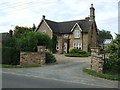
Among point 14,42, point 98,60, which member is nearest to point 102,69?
point 98,60

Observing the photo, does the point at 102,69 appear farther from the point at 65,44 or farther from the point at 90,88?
the point at 65,44

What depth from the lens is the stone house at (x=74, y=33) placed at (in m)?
38.8

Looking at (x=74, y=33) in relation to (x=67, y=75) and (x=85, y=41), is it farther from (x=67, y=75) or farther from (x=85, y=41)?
(x=67, y=75)

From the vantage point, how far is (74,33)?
3994 cm

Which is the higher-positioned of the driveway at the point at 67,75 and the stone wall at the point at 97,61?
the stone wall at the point at 97,61

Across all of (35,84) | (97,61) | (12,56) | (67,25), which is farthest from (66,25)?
(35,84)

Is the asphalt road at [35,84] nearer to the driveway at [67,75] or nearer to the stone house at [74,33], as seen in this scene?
the driveway at [67,75]

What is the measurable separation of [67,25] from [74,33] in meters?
4.33

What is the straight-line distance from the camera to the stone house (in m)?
38.8

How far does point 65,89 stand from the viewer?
8.27 m

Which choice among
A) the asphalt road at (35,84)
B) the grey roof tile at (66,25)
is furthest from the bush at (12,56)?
the grey roof tile at (66,25)

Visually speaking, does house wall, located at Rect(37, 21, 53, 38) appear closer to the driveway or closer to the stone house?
the stone house

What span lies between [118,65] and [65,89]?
21.7 ft

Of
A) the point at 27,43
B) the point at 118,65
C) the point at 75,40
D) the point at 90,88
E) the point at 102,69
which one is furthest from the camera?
the point at 75,40
